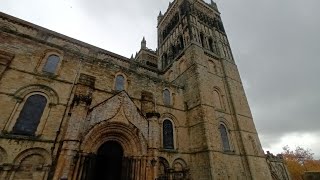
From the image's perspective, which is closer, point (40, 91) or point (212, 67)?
point (40, 91)

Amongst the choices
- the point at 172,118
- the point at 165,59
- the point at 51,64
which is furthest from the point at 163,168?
the point at 165,59

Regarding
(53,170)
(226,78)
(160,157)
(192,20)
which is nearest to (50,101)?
(53,170)

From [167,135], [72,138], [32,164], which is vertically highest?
[167,135]

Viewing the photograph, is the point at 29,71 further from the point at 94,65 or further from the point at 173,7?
the point at 173,7

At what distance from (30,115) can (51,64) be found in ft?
12.9

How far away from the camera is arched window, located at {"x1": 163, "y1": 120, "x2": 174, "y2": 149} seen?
15000 millimetres

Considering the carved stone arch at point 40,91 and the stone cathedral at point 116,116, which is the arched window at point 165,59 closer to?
the stone cathedral at point 116,116

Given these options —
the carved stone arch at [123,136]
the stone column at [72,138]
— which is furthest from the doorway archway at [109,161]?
the stone column at [72,138]

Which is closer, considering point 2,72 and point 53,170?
point 53,170

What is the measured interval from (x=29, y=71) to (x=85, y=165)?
273 inches

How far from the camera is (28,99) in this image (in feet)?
34.9

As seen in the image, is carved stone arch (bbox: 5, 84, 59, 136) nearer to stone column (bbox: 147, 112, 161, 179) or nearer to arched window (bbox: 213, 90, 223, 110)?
stone column (bbox: 147, 112, 161, 179)

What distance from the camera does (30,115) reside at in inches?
411

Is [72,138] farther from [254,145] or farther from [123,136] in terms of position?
[254,145]
